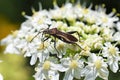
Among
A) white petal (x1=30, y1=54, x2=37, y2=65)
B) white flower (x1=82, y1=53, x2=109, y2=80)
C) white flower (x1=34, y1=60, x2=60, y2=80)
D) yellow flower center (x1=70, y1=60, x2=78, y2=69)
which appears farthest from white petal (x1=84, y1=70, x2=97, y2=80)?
white petal (x1=30, y1=54, x2=37, y2=65)

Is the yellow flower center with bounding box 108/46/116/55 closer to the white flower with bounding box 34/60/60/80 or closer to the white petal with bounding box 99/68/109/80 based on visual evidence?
the white petal with bounding box 99/68/109/80

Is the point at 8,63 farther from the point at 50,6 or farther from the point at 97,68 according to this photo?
the point at 97,68

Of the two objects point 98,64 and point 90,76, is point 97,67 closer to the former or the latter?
→ point 98,64

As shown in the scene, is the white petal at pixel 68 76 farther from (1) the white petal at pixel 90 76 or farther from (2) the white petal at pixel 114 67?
(2) the white petal at pixel 114 67

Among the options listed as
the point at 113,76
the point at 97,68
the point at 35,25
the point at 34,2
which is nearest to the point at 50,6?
the point at 34,2

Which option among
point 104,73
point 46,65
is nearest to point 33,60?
point 46,65

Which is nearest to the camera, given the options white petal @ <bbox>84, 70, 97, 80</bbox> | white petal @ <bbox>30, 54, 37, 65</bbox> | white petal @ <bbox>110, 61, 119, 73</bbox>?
white petal @ <bbox>84, 70, 97, 80</bbox>
